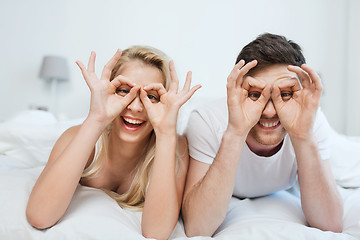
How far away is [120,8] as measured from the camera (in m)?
2.66

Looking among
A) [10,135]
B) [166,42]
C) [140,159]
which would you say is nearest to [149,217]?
[140,159]

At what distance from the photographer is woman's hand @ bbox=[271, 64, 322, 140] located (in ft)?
2.80

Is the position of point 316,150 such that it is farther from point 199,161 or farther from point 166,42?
point 166,42

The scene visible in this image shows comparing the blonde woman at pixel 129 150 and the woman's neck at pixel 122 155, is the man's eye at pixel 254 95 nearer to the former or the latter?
the blonde woman at pixel 129 150

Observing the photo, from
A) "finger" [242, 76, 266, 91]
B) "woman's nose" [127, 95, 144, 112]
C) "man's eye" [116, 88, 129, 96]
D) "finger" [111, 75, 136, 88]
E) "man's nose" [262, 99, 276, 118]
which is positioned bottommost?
"man's nose" [262, 99, 276, 118]

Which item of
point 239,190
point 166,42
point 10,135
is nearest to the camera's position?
point 239,190

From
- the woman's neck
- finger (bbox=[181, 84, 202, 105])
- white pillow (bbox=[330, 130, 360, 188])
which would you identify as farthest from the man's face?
white pillow (bbox=[330, 130, 360, 188])

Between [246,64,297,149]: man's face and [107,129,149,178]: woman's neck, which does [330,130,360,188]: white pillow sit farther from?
[107,129,149,178]: woman's neck

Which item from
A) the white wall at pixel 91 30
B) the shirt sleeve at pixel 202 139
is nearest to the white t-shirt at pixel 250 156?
the shirt sleeve at pixel 202 139

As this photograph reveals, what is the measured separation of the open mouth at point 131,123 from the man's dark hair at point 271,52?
1.34 feet

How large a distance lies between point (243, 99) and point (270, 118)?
4.9 inches

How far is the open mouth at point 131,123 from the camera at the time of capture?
1016 millimetres

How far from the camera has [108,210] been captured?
0.84 m

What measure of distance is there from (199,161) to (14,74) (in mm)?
2253
